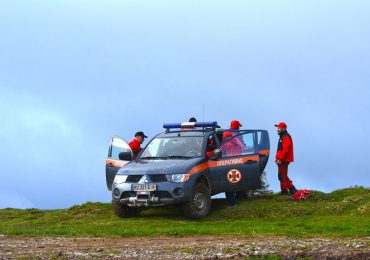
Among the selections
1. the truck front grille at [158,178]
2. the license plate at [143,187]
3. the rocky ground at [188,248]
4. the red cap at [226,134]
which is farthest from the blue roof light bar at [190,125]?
the rocky ground at [188,248]

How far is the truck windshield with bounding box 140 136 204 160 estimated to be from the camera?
19.7 metres

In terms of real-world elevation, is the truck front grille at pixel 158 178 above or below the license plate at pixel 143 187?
above

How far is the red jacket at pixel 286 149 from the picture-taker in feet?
69.8

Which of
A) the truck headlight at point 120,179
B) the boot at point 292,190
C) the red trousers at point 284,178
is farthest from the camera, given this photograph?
the boot at point 292,190

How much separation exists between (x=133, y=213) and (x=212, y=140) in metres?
3.09

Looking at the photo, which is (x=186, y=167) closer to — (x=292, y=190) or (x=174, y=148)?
(x=174, y=148)

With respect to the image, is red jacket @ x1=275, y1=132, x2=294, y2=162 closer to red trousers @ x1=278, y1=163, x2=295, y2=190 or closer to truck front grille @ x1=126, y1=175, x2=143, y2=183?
red trousers @ x1=278, y1=163, x2=295, y2=190

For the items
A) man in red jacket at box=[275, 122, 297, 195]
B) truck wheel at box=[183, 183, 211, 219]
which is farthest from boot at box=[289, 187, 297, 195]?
truck wheel at box=[183, 183, 211, 219]

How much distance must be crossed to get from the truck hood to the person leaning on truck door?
2049mm

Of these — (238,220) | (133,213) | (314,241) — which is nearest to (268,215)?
(238,220)

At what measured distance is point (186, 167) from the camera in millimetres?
18625

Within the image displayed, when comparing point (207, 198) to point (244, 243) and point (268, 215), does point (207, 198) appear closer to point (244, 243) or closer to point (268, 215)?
point (268, 215)

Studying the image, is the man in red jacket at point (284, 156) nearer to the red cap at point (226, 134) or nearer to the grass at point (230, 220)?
the grass at point (230, 220)

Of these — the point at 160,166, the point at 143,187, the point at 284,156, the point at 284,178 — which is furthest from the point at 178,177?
the point at 284,178
